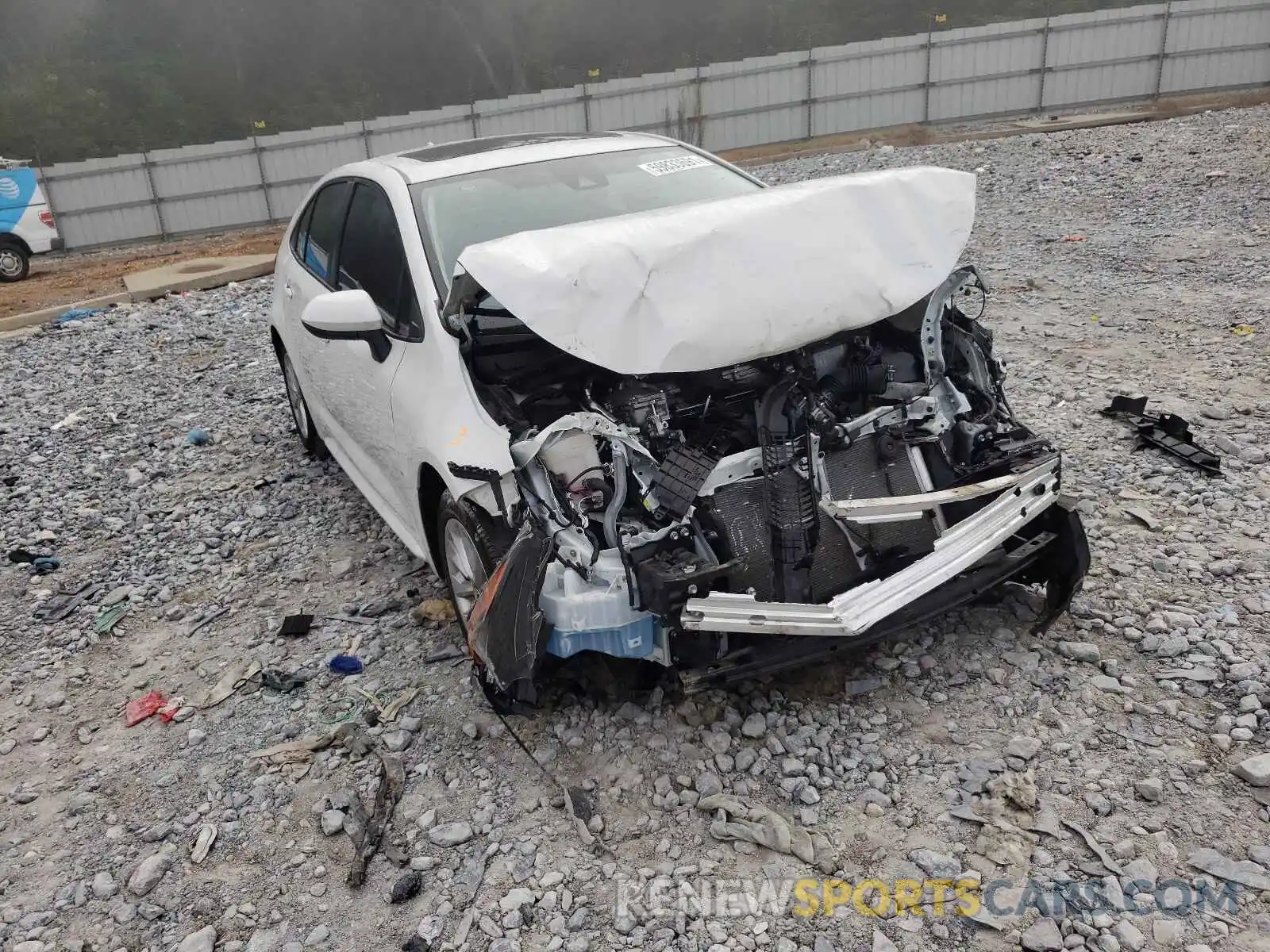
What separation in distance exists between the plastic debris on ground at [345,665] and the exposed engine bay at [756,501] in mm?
995

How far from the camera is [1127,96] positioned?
19.3 metres

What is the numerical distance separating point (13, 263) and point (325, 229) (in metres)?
13.7

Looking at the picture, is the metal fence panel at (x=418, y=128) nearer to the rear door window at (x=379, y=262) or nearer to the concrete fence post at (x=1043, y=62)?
the concrete fence post at (x=1043, y=62)

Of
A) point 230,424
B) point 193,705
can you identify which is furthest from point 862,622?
point 230,424

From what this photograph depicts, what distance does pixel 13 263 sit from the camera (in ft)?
50.8

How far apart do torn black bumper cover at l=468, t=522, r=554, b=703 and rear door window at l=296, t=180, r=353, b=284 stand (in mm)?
2432

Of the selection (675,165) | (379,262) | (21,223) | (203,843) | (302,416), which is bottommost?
(203,843)

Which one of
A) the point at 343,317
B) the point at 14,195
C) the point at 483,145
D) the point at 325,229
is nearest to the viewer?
the point at 343,317

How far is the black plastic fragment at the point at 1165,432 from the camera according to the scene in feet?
14.9

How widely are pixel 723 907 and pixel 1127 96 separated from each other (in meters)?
21.3

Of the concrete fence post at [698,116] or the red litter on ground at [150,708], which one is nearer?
the red litter on ground at [150,708]

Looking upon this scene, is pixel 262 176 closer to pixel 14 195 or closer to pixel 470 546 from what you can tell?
pixel 14 195

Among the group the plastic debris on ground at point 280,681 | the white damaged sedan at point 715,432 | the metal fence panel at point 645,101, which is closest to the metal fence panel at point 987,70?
the metal fence panel at point 645,101

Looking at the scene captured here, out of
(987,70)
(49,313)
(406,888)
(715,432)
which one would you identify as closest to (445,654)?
(406,888)
